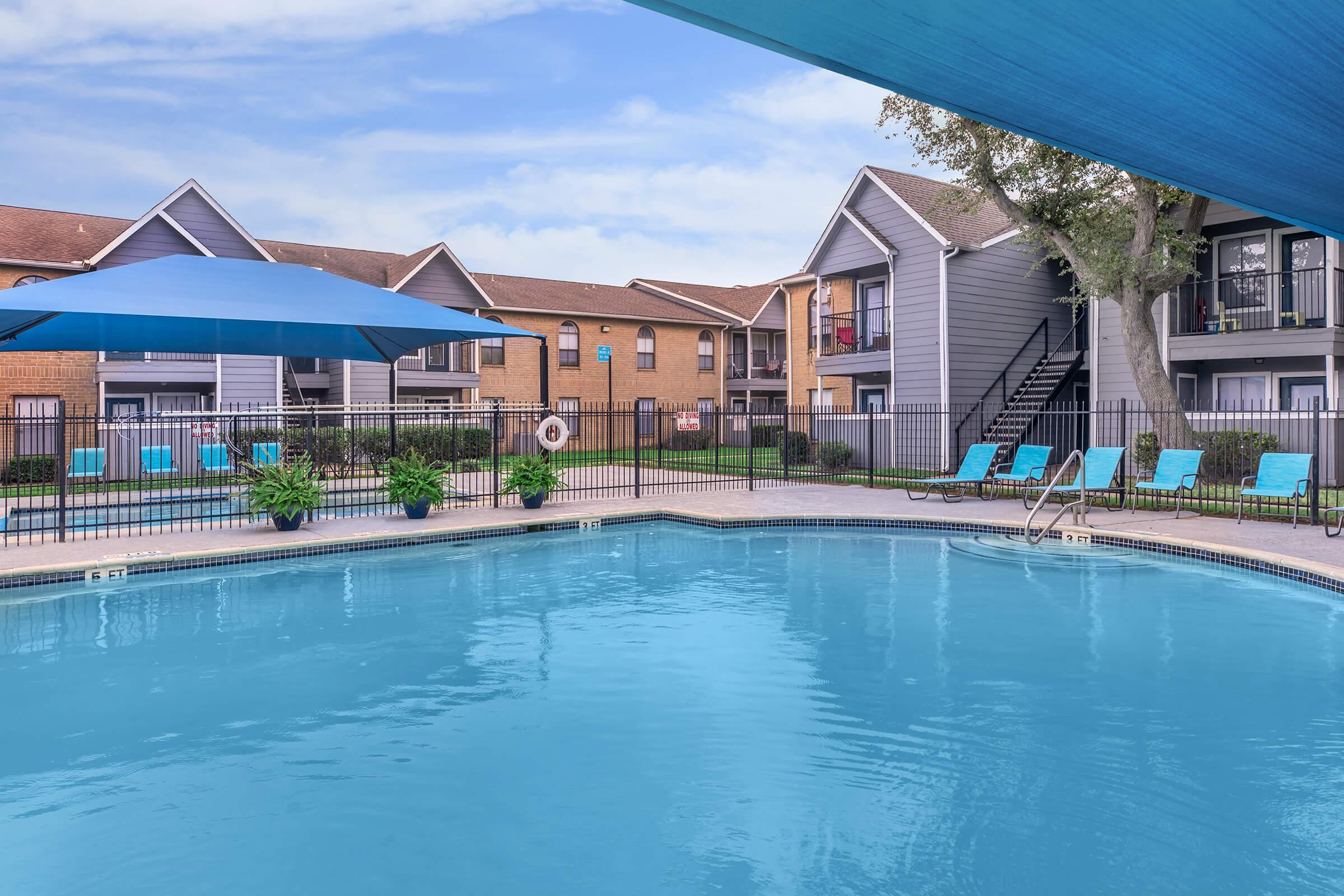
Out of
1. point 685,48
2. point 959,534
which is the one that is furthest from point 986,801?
point 685,48

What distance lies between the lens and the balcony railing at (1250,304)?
1641 centimetres

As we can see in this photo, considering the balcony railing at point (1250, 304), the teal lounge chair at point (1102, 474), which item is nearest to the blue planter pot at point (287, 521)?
the teal lounge chair at point (1102, 474)

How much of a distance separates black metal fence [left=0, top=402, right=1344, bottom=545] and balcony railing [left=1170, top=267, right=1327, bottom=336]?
182 cm

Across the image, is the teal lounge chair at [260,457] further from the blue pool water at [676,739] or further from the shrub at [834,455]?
the shrub at [834,455]

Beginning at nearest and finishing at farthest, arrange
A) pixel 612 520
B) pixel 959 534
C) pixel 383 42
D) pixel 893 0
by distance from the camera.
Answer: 1. pixel 893 0
2. pixel 959 534
3. pixel 612 520
4. pixel 383 42

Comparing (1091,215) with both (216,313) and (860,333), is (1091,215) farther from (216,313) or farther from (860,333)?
(216,313)

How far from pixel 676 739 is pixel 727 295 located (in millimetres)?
32523

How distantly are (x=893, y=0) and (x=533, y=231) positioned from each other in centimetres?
3263

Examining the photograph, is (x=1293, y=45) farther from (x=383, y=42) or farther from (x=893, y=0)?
(x=383, y=42)

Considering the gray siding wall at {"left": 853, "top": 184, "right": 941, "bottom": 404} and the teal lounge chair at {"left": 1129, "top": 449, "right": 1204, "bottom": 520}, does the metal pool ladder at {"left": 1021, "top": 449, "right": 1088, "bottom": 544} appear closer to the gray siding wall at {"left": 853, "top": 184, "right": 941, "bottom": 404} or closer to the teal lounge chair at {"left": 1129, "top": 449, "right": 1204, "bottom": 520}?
A: the teal lounge chair at {"left": 1129, "top": 449, "right": 1204, "bottom": 520}

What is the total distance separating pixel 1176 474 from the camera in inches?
458

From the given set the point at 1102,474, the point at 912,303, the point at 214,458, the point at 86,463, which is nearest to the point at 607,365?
the point at 912,303

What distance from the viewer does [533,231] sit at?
1350 inches

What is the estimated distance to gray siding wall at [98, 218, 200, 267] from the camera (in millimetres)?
20375
